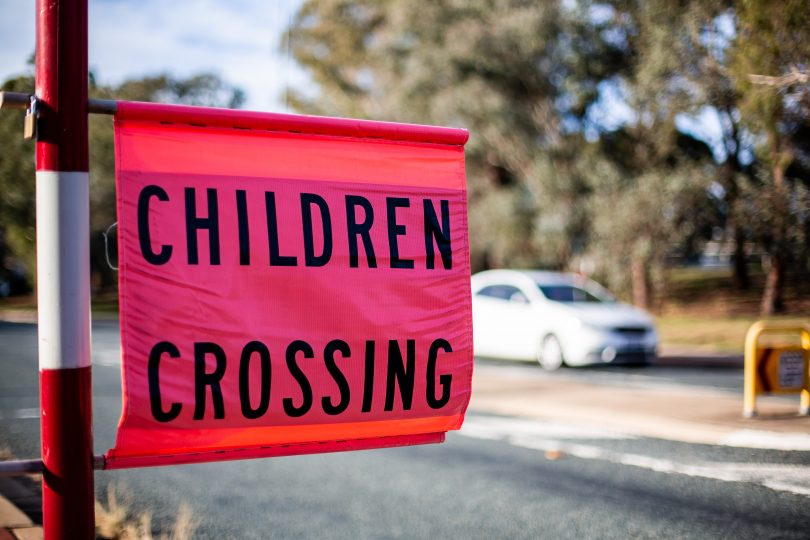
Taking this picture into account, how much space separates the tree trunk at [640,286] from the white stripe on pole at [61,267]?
2302 cm

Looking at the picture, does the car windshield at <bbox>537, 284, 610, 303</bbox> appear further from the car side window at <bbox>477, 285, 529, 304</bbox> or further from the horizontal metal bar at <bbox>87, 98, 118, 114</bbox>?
the horizontal metal bar at <bbox>87, 98, 118, 114</bbox>

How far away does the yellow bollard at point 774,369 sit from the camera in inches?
335

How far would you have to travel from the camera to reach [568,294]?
15.7m

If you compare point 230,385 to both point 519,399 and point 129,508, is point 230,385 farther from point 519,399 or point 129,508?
point 519,399

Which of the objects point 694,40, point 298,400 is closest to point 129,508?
point 298,400

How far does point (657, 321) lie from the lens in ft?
80.3

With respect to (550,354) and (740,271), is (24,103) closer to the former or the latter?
(550,354)

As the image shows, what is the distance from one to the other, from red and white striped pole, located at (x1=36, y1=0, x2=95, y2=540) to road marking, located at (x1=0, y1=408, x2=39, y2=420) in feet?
23.3

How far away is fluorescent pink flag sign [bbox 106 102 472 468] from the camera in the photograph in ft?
9.23

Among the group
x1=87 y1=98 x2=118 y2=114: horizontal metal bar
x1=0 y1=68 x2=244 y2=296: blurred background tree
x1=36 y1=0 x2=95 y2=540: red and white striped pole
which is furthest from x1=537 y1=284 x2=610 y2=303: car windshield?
x1=36 y1=0 x2=95 y2=540: red and white striped pole

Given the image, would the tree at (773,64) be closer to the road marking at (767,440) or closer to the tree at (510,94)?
the road marking at (767,440)

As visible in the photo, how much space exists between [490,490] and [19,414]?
5.70 meters

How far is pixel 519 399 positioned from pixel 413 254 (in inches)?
291

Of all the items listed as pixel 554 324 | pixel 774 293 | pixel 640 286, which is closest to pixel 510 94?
pixel 640 286
